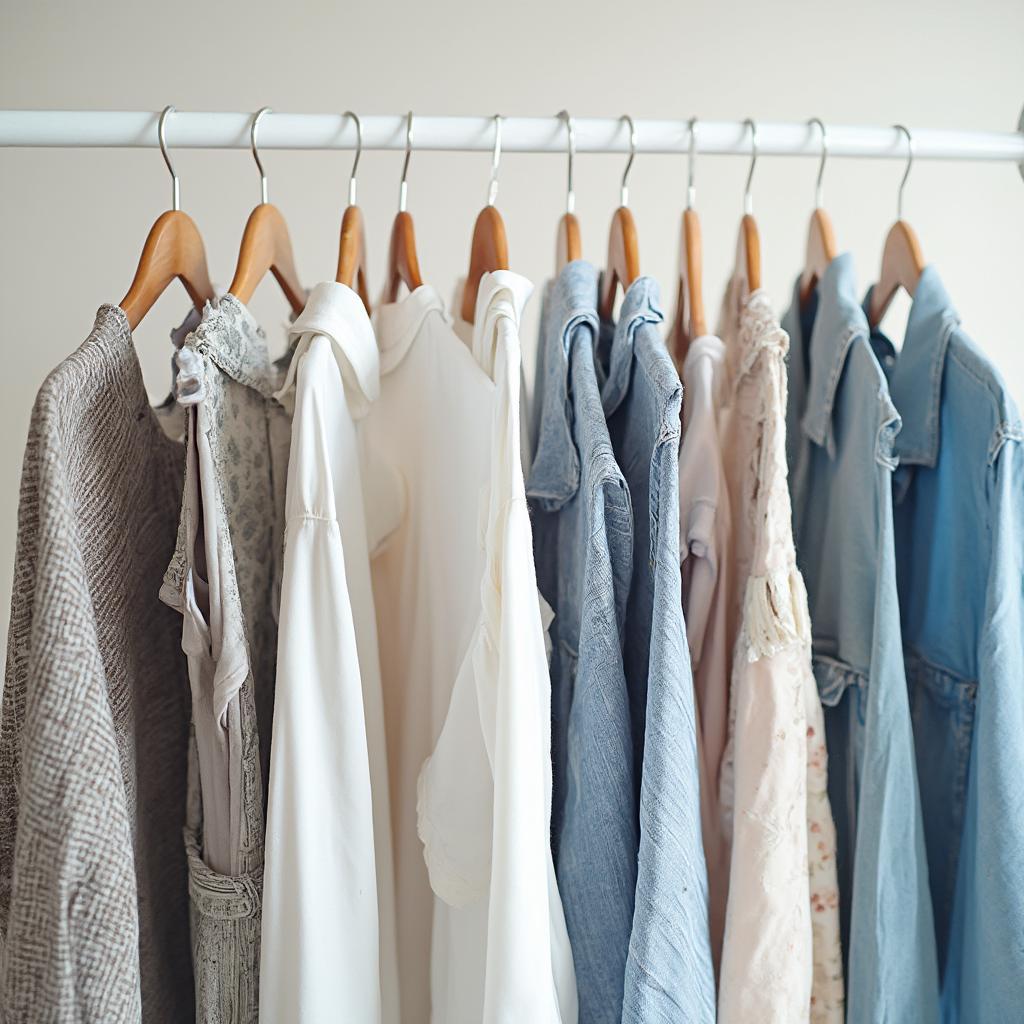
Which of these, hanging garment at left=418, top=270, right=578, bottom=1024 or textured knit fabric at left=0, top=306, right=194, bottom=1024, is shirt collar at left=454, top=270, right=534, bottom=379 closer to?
hanging garment at left=418, top=270, right=578, bottom=1024

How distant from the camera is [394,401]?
2.26 feet

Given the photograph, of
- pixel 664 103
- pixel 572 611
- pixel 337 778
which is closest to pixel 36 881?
pixel 337 778

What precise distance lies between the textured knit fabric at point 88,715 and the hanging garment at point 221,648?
0.05 m

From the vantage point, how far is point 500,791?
19.9 inches

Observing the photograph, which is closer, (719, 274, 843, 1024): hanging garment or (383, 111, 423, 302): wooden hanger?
(719, 274, 843, 1024): hanging garment

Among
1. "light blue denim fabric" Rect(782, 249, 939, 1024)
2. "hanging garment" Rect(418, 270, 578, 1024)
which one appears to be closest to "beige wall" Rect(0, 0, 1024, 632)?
"light blue denim fabric" Rect(782, 249, 939, 1024)

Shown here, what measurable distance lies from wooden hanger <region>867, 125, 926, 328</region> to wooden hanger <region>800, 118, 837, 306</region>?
5cm

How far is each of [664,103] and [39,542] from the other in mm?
942

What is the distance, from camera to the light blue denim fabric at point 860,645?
59cm

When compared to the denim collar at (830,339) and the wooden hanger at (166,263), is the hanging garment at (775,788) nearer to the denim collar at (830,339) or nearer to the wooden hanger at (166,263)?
the denim collar at (830,339)

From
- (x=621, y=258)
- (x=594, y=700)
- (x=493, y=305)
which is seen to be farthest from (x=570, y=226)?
(x=594, y=700)

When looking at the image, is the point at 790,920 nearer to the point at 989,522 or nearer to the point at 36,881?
the point at 989,522

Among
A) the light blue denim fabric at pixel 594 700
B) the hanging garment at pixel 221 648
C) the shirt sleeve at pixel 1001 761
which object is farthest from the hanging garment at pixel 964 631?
the hanging garment at pixel 221 648

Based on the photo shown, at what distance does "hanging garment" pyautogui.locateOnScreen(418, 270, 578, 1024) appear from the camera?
0.50 meters
